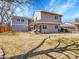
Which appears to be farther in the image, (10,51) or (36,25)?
(36,25)

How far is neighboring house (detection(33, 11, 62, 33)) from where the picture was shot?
119ft

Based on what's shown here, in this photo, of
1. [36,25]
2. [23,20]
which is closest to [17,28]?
[23,20]

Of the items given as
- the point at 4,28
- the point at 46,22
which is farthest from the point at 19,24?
the point at 46,22

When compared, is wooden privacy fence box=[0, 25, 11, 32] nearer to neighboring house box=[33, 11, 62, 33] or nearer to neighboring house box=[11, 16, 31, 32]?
neighboring house box=[11, 16, 31, 32]

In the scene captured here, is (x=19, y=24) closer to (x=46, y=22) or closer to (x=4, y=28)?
(x=4, y=28)

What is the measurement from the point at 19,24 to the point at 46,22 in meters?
7.06

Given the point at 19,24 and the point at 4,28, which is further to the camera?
the point at 19,24

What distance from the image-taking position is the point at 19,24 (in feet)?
130

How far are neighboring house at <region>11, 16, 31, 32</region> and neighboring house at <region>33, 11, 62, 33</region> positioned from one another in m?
3.30

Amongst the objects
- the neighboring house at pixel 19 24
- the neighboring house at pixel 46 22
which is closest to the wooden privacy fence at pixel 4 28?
the neighboring house at pixel 19 24

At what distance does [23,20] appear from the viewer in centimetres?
4078

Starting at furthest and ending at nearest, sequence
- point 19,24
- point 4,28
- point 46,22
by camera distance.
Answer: point 19,24
point 4,28
point 46,22

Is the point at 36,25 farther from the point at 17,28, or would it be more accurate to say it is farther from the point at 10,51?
the point at 10,51

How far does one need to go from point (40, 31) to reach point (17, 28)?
6681 mm
